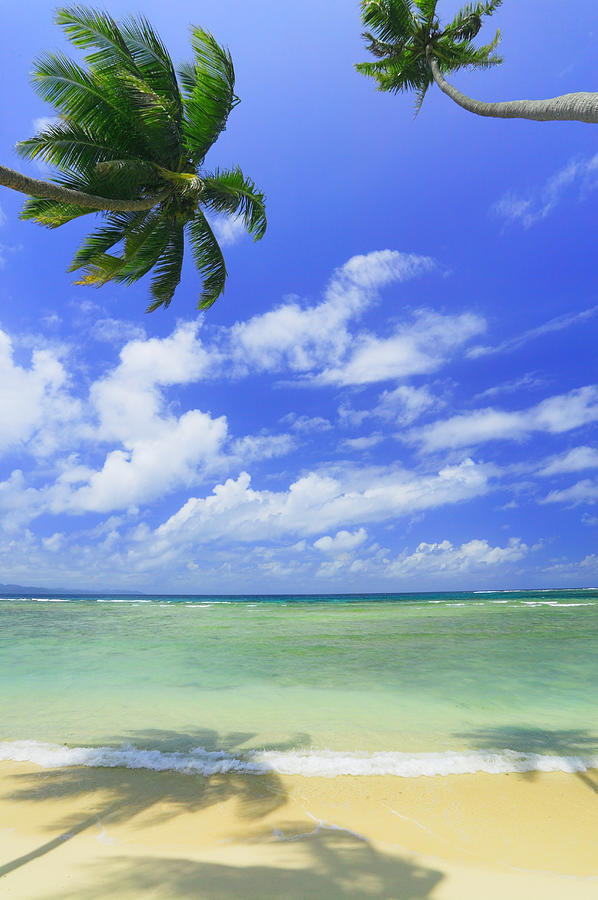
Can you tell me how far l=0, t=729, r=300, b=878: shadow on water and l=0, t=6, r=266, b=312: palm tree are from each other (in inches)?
304

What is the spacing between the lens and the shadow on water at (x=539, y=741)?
19.3ft

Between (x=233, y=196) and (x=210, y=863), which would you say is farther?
(x=233, y=196)

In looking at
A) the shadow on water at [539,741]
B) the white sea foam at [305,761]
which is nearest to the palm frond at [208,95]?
the white sea foam at [305,761]

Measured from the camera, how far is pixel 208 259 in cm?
1136

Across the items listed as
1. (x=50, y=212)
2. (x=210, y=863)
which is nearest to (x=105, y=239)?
(x=50, y=212)

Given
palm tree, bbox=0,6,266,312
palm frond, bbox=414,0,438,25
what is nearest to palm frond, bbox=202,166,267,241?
palm tree, bbox=0,6,266,312

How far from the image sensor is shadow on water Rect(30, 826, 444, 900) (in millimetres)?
3168

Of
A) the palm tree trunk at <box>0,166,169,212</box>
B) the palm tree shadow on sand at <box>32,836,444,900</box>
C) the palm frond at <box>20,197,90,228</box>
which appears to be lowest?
the palm tree shadow on sand at <box>32,836,444,900</box>

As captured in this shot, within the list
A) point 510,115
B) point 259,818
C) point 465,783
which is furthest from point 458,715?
point 510,115

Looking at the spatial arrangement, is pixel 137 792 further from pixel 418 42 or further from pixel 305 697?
pixel 418 42

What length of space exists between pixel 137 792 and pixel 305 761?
6.18 feet

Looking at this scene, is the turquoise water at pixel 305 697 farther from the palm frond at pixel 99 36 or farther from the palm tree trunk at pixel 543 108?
the palm frond at pixel 99 36

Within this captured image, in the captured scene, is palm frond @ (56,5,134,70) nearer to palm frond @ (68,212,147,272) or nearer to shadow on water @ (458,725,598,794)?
palm frond @ (68,212,147,272)

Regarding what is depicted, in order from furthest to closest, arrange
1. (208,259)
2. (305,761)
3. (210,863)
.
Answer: (208,259) → (305,761) → (210,863)
